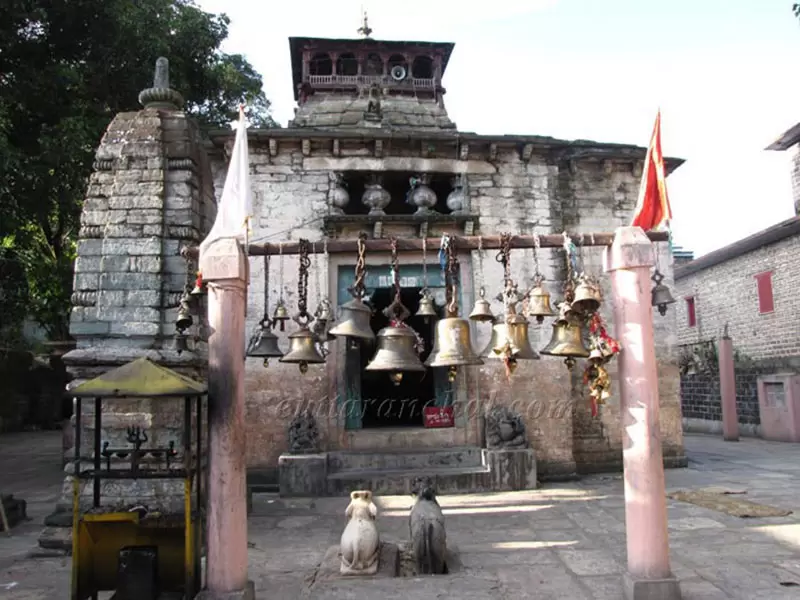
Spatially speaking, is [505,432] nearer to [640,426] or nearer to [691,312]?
[640,426]

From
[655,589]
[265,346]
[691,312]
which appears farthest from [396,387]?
[691,312]

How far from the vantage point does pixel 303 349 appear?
5.75 meters

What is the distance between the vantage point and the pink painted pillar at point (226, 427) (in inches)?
186

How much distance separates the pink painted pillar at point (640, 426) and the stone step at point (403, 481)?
5.29 meters

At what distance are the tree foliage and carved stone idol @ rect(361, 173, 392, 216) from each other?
6105mm

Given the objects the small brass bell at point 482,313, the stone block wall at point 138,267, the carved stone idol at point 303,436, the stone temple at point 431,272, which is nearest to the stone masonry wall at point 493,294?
the stone temple at point 431,272

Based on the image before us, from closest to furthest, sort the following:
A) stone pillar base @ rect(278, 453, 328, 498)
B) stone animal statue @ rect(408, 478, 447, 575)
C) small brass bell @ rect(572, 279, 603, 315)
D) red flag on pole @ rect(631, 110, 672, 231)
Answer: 1. small brass bell @ rect(572, 279, 603, 315)
2. red flag on pole @ rect(631, 110, 672, 231)
3. stone animal statue @ rect(408, 478, 447, 575)
4. stone pillar base @ rect(278, 453, 328, 498)

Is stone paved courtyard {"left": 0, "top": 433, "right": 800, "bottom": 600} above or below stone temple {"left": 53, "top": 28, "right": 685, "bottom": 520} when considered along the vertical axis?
below

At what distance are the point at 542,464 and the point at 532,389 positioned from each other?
1.35 m

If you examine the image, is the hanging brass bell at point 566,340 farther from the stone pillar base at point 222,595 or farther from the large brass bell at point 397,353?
the stone pillar base at point 222,595

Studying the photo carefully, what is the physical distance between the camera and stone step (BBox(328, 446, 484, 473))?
416 inches

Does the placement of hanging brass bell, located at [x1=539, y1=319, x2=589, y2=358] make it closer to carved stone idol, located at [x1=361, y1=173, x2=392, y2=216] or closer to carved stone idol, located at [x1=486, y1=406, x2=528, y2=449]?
carved stone idol, located at [x1=486, y1=406, x2=528, y2=449]

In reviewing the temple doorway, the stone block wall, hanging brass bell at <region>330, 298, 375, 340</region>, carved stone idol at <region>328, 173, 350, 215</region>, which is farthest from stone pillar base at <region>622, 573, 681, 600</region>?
carved stone idol at <region>328, 173, 350, 215</region>

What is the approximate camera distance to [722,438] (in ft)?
63.5
